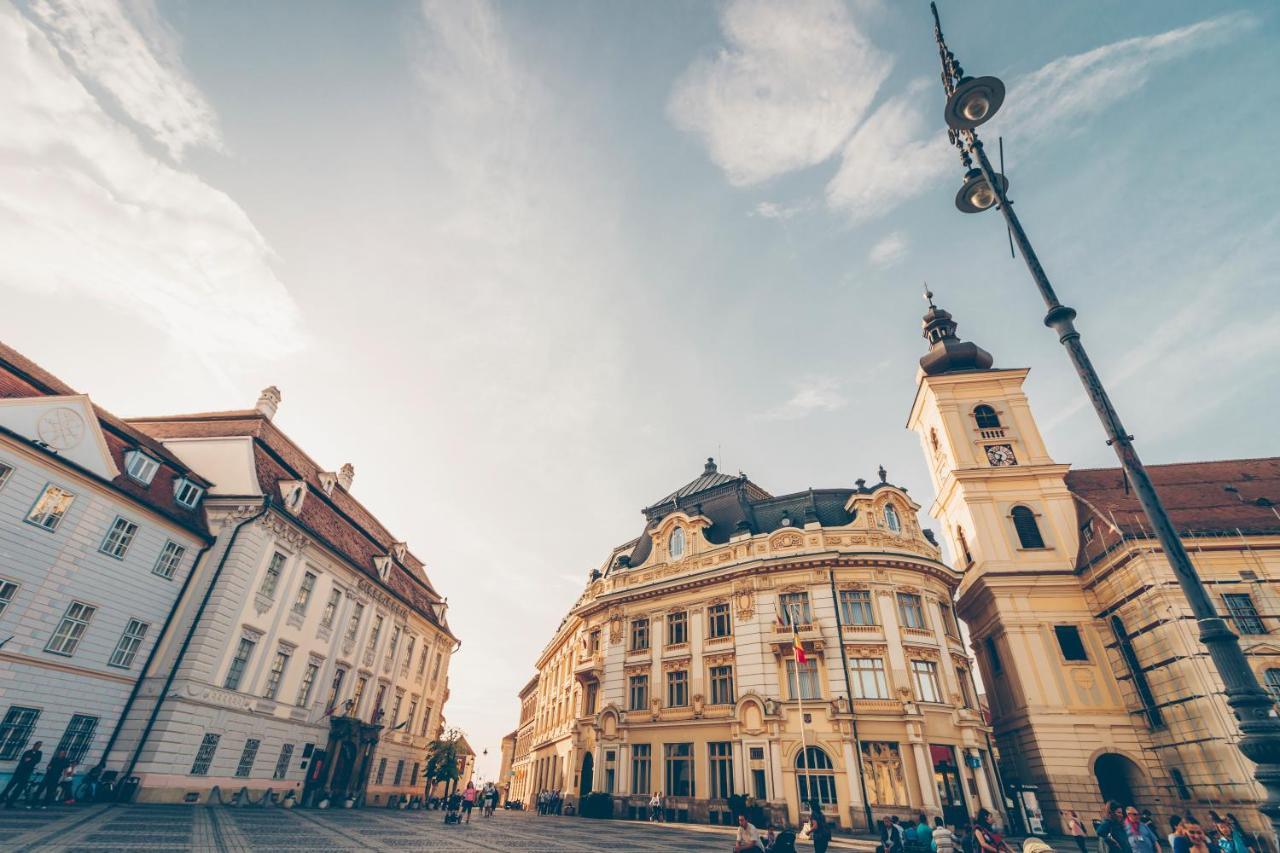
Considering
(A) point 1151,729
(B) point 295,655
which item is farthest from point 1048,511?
(B) point 295,655

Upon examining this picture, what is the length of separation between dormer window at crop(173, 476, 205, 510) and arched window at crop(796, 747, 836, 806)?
30.3 metres

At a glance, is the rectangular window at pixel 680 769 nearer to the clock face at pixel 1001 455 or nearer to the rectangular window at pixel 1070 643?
the rectangular window at pixel 1070 643

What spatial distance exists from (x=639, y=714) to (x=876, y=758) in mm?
13010

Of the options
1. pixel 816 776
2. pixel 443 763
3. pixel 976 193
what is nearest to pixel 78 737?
pixel 443 763

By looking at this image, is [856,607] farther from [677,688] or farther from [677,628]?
[677,688]

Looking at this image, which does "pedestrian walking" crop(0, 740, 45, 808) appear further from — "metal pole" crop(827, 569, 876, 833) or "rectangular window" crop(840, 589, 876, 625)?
"rectangular window" crop(840, 589, 876, 625)

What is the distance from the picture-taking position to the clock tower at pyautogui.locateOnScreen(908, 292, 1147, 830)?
2978 centimetres

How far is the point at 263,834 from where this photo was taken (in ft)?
49.1

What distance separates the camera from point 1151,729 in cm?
2869

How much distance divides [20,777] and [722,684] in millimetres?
27678

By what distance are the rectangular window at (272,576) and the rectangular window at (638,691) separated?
20.3 meters

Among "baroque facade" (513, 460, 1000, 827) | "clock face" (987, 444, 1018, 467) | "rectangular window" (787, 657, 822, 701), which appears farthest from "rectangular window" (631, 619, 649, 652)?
"clock face" (987, 444, 1018, 467)

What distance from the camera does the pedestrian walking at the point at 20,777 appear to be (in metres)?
16.8

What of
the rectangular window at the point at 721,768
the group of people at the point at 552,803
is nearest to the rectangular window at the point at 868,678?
the rectangular window at the point at 721,768
